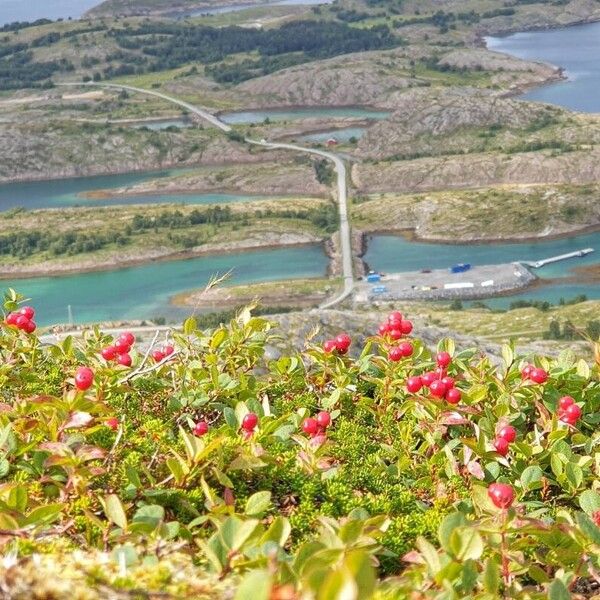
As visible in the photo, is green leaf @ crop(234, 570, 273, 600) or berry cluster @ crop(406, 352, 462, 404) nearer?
green leaf @ crop(234, 570, 273, 600)

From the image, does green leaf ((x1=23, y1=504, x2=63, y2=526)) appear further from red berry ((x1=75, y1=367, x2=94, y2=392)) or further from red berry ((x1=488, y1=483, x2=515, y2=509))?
red berry ((x1=488, y1=483, x2=515, y2=509))

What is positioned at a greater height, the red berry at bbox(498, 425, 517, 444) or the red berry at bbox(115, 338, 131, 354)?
the red berry at bbox(115, 338, 131, 354)

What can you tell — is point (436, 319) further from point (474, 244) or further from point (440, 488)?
point (440, 488)

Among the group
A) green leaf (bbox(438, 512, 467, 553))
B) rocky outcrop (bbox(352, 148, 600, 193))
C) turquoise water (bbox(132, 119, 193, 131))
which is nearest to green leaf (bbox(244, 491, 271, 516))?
green leaf (bbox(438, 512, 467, 553))

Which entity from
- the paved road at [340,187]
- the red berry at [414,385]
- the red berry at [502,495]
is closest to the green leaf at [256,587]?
the red berry at [502,495]

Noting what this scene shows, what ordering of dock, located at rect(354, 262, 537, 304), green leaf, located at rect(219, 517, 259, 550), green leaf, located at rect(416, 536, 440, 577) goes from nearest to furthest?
green leaf, located at rect(219, 517, 259, 550) < green leaf, located at rect(416, 536, 440, 577) < dock, located at rect(354, 262, 537, 304)

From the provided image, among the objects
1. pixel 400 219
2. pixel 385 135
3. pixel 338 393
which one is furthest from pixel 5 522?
pixel 385 135

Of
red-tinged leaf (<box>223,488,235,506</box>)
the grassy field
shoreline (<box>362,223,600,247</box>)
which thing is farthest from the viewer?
the grassy field
